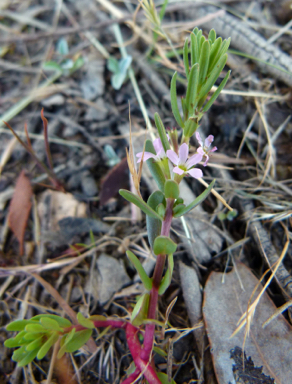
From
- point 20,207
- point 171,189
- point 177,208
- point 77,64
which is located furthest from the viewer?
point 77,64

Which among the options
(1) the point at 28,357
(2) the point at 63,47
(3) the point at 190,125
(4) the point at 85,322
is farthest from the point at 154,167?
(2) the point at 63,47

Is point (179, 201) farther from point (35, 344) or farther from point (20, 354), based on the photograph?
point (20, 354)

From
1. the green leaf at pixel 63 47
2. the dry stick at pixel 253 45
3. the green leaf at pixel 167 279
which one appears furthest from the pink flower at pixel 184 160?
the green leaf at pixel 63 47

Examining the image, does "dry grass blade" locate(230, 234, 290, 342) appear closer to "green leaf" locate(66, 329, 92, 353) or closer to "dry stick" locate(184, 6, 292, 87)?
"green leaf" locate(66, 329, 92, 353)

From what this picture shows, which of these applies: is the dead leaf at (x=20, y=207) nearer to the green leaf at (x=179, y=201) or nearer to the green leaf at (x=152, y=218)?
the green leaf at (x=152, y=218)

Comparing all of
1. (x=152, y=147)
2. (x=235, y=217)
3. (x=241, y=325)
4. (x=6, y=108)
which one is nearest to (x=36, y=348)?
(x=241, y=325)

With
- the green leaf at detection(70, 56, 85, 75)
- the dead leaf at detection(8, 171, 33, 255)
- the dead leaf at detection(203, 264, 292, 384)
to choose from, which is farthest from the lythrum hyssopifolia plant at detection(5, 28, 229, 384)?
the green leaf at detection(70, 56, 85, 75)
